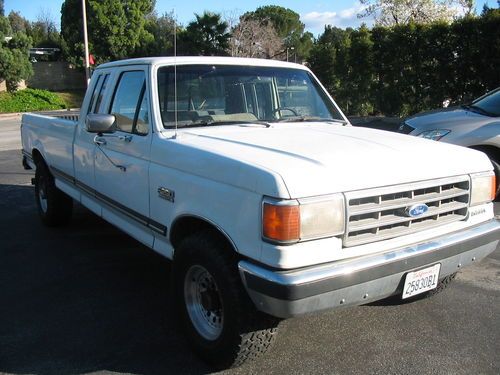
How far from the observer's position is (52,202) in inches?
252

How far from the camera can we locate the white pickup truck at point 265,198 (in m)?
2.76

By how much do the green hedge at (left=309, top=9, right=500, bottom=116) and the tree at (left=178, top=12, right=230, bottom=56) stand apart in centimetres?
2546

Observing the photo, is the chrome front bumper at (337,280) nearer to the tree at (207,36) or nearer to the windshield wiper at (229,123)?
the windshield wiper at (229,123)

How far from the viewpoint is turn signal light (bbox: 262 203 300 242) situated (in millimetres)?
2672

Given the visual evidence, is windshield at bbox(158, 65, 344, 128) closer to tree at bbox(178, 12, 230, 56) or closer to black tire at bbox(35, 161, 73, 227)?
black tire at bbox(35, 161, 73, 227)

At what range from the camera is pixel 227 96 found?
4.33 meters

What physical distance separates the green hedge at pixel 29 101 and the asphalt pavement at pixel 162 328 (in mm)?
32309

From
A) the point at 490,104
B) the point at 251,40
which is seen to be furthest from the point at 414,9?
the point at 490,104

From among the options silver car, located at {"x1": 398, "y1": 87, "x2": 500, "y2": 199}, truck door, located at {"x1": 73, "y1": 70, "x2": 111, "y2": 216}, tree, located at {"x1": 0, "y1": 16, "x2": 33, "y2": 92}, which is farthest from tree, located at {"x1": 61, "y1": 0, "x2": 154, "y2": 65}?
truck door, located at {"x1": 73, "y1": 70, "x2": 111, "y2": 216}

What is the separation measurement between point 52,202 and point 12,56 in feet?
105

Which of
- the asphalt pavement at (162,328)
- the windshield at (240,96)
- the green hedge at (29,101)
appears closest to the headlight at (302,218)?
the asphalt pavement at (162,328)

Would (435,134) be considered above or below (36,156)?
above

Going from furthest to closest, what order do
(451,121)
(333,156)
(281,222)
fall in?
(451,121) → (333,156) → (281,222)

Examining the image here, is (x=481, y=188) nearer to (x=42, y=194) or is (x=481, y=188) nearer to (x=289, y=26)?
(x=42, y=194)
